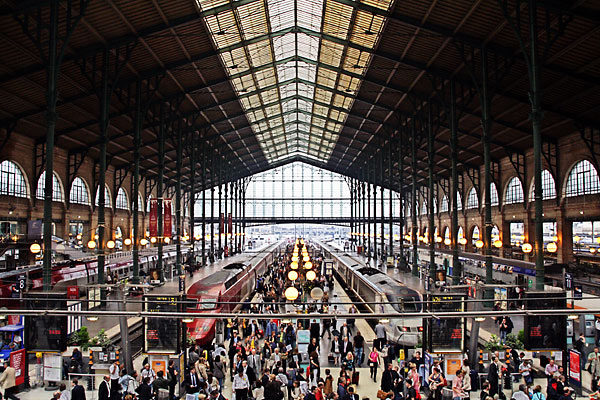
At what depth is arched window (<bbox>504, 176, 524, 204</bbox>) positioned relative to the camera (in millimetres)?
30281

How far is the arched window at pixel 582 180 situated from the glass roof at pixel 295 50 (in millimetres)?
13194

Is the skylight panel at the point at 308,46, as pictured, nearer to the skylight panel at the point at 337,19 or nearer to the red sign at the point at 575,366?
the skylight panel at the point at 337,19

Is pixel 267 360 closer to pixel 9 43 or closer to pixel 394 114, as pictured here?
pixel 9 43

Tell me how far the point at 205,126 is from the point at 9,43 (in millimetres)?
17382

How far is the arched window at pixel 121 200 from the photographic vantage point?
1498 inches

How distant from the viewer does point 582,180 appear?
23.4 meters

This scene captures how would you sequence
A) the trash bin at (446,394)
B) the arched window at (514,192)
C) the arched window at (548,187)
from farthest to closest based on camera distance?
the arched window at (514,192)
the arched window at (548,187)
the trash bin at (446,394)

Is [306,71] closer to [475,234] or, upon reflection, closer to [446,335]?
[446,335]

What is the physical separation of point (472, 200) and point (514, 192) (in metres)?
7.37

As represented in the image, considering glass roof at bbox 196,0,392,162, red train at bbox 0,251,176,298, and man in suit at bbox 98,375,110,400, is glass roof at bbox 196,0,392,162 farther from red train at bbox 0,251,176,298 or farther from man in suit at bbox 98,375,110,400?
man in suit at bbox 98,375,110,400

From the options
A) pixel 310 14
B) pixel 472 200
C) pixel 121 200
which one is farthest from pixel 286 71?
pixel 472 200

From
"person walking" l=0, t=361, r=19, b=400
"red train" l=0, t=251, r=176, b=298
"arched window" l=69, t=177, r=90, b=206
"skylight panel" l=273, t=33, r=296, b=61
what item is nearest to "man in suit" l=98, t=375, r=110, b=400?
"person walking" l=0, t=361, r=19, b=400

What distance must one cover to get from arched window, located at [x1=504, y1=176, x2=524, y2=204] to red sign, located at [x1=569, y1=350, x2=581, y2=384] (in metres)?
20.9

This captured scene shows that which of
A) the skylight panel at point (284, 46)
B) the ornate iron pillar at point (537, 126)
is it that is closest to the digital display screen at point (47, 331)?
the ornate iron pillar at point (537, 126)
